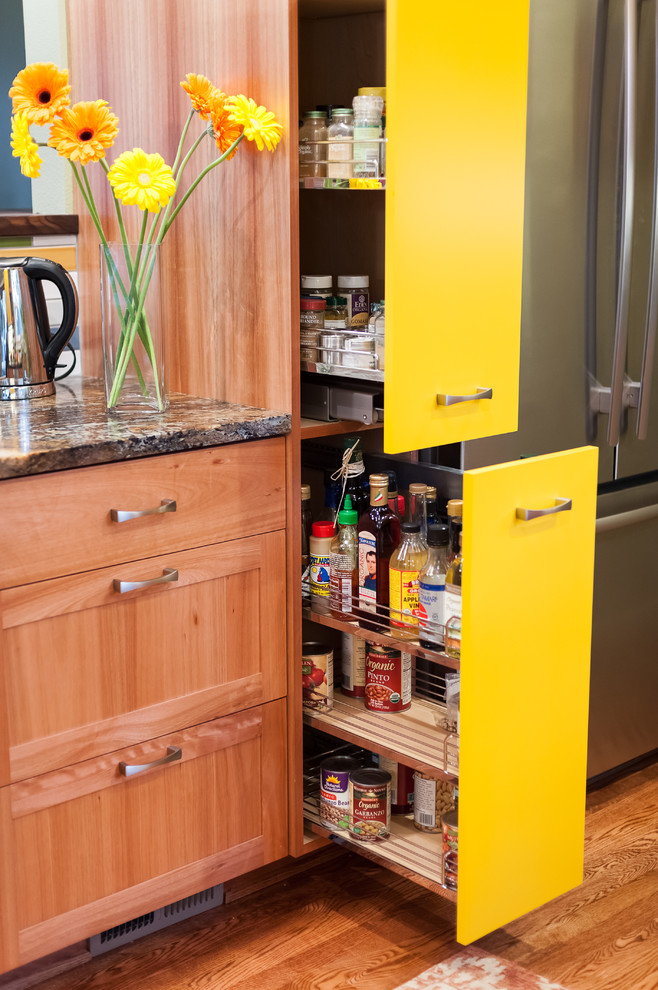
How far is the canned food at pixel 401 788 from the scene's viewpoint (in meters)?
2.02

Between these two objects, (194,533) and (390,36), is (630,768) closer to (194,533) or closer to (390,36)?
(194,533)

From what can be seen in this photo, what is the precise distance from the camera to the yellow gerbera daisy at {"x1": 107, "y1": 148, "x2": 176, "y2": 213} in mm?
1647

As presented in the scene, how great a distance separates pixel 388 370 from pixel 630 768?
1364 mm

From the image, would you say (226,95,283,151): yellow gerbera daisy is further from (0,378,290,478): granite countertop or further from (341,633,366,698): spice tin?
(341,633,366,698): spice tin

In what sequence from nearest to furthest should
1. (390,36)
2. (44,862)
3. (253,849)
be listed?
1. (390,36)
2. (44,862)
3. (253,849)

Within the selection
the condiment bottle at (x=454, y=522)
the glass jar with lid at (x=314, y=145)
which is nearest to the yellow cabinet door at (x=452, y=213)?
the condiment bottle at (x=454, y=522)

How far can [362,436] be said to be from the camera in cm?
204

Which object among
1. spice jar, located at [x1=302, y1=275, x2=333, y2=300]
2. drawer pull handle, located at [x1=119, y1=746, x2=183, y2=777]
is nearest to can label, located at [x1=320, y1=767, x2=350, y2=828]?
drawer pull handle, located at [x1=119, y1=746, x2=183, y2=777]

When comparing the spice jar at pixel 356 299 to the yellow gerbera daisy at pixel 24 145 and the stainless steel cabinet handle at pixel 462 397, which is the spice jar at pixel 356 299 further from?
the yellow gerbera daisy at pixel 24 145

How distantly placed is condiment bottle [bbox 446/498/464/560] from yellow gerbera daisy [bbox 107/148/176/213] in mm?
635

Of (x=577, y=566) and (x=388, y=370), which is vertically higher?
(x=388, y=370)

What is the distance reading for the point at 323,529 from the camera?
190 cm

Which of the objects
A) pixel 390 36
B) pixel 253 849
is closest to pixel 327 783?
pixel 253 849

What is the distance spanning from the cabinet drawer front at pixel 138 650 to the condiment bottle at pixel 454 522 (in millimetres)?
277
